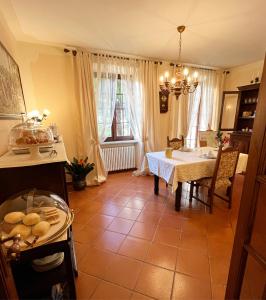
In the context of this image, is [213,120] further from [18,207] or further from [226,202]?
[18,207]

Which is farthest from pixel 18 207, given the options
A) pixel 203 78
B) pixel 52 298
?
pixel 203 78

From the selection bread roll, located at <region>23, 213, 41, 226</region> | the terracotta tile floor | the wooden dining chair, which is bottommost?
the terracotta tile floor

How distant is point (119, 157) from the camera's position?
13.0 ft

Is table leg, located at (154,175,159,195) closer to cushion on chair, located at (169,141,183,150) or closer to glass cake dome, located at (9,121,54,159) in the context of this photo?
cushion on chair, located at (169,141,183,150)

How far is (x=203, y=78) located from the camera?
170 inches

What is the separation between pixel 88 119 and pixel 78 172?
1.07 m

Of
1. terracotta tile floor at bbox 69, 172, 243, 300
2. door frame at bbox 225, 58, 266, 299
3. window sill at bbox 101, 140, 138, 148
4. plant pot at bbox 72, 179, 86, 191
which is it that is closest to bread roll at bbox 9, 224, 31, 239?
terracotta tile floor at bbox 69, 172, 243, 300

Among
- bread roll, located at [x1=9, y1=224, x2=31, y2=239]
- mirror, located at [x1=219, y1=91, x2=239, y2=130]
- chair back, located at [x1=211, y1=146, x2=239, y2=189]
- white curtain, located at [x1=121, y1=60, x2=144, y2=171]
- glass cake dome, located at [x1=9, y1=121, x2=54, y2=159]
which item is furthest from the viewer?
mirror, located at [x1=219, y1=91, x2=239, y2=130]

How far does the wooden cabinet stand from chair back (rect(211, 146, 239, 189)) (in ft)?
6.05

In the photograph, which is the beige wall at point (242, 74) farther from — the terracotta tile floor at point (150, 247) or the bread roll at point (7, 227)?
the bread roll at point (7, 227)

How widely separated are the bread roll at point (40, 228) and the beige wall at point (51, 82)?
259cm

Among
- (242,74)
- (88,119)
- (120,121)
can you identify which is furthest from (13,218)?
(242,74)

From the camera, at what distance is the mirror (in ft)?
14.0

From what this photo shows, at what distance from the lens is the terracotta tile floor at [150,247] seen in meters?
1.39
